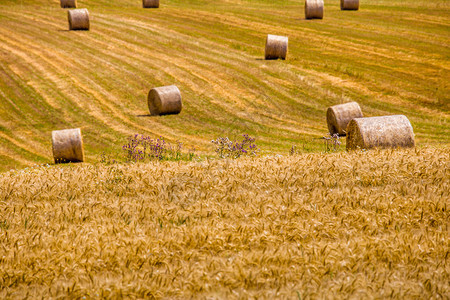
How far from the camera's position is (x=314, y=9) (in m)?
50.2

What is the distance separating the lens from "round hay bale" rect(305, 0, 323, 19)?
49.8m

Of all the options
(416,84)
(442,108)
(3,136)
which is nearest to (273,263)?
(3,136)

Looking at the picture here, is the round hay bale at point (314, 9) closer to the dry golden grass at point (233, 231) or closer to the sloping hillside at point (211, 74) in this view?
the sloping hillside at point (211, 74)

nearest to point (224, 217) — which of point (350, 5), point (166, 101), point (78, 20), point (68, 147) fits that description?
point (68, 147)

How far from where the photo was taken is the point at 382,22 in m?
49.3

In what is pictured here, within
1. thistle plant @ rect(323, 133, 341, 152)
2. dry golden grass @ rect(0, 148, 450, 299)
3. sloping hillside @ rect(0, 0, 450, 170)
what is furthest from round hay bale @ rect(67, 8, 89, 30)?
dry golden grass @ rect(0, 148, 450, 299)

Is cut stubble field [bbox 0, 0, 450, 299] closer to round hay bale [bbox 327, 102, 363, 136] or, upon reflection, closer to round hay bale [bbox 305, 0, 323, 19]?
round hay bale [bbox 327, 102, 363, 136]

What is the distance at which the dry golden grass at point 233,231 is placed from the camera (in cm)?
519

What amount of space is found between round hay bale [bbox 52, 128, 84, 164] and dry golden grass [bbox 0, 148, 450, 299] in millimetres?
10039

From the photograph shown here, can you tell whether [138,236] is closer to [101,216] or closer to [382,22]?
[101,216]

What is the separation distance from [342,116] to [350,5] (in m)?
35.8

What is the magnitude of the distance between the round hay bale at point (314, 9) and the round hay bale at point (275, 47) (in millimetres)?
14615

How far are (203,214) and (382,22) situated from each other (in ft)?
152

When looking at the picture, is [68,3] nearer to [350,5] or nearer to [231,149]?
[350,5]
